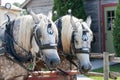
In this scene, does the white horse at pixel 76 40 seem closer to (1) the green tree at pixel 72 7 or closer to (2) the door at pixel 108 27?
Result: (1) the green tree at pixel 72 7

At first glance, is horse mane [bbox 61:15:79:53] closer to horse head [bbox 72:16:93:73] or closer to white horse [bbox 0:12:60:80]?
horse head [bbox 72:16:93:73]

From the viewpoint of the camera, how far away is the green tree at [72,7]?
15781 millimetres

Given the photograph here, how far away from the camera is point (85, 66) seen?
543 centimetres

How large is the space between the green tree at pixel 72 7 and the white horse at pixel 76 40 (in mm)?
9859

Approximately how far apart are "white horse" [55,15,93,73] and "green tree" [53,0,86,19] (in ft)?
32.3

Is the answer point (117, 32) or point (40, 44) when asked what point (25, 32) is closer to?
point (40, 44)

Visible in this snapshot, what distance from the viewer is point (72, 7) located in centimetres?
1587

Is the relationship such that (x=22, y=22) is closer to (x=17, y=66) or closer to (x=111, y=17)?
(x=17, y=66)

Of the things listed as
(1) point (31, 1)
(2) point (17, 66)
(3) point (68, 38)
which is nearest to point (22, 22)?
(2) point (17, 66)

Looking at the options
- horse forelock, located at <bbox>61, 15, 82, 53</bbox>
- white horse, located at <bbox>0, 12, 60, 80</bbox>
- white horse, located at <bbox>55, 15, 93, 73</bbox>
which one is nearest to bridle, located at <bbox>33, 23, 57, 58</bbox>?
white horse, located at <bbox>0, 12, 60, 80</bbox>

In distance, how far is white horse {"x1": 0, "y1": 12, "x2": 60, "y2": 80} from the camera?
4.82 meters

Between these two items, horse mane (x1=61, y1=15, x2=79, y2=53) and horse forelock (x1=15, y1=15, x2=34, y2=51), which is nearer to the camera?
horse forelock (x1=15, y1=15, x2=34, y2=51)

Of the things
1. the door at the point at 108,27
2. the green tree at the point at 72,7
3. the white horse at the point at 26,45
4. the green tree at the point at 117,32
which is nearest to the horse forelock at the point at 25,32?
the white horse at the point at 26,45

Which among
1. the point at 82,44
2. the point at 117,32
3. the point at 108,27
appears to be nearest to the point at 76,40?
the point at 82,44
